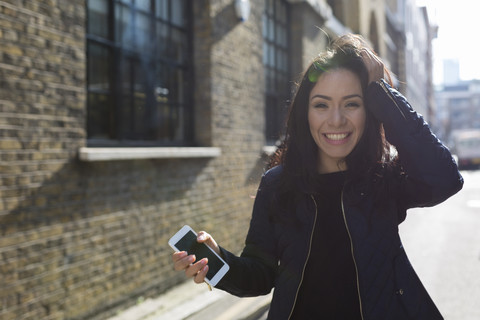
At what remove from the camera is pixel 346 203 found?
6.08 ft

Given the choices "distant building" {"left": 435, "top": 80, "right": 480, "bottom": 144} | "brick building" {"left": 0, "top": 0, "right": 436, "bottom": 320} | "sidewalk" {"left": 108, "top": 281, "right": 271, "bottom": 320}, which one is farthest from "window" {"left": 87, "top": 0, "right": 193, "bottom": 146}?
"distant building" {"left": 435, "top": 80, "right": 480, "bottom": 144}

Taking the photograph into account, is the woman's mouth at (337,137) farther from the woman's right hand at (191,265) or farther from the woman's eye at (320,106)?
the woman's right hand at (191,265)

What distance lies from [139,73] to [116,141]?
2.79 ft

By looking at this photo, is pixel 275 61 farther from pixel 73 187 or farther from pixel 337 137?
pixel 337 137

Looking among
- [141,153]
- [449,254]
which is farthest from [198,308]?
[449,254]

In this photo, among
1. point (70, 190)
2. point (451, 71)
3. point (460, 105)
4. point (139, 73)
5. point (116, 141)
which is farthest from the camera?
point (451, 71)

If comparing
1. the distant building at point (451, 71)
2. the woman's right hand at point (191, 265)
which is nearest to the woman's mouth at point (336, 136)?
the woman's right hand at point (191, 265)

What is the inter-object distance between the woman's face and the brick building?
630 mm

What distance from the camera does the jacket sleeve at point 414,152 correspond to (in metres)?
1.78

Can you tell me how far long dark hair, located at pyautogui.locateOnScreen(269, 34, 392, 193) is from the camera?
6.51 feet

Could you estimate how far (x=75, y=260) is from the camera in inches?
161

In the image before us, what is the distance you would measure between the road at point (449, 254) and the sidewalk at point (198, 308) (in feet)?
6.10

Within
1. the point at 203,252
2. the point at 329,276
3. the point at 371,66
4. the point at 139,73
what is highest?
the point at 139,73

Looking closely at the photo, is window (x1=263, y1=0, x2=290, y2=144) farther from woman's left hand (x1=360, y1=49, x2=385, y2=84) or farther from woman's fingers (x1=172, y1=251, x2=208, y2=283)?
woman's fingers (x1=172, y1=251, x2=208, y2=283)
